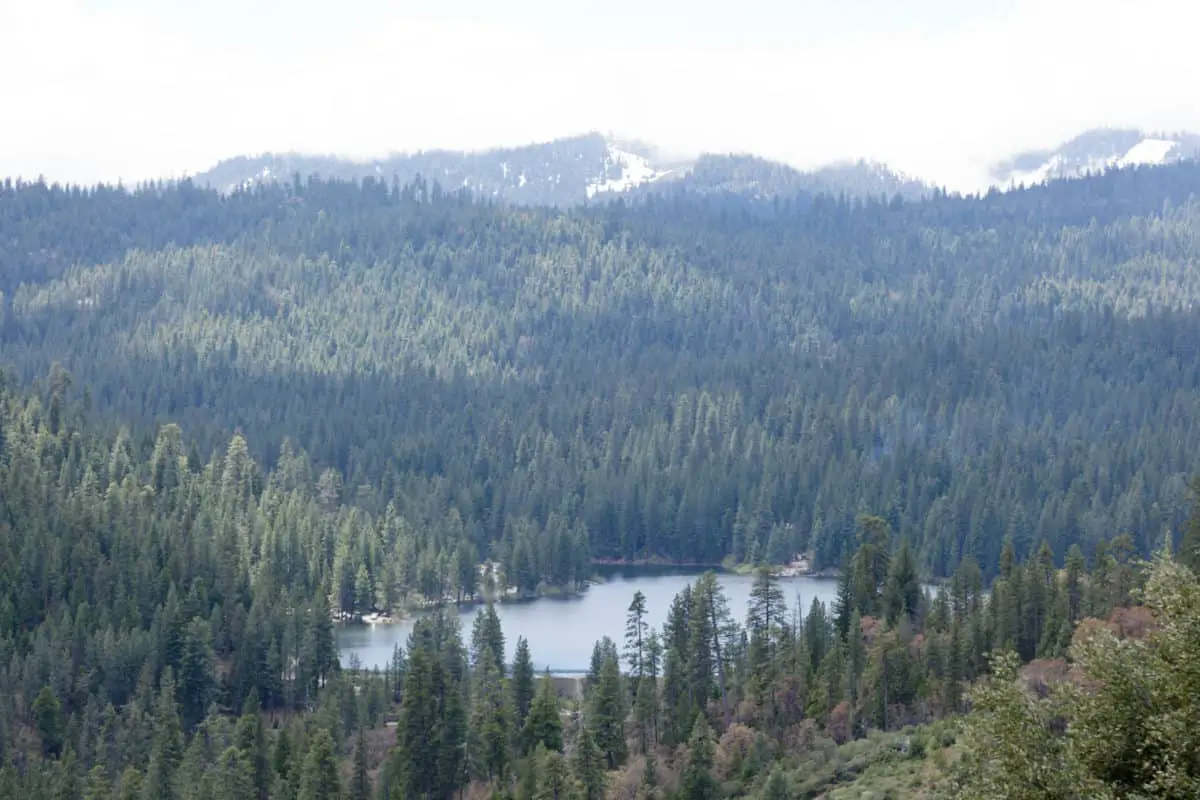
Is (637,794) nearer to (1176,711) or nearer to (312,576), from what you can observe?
(1176,711)

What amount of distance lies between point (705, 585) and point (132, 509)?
255 ft

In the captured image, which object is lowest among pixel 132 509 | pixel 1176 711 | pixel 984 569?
A: pixel 984 569

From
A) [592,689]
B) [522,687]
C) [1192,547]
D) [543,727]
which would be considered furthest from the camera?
[522,687]

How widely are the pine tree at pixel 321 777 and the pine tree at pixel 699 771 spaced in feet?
73.4

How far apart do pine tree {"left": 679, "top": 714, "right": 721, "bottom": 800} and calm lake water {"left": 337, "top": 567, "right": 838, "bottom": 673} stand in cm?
5278

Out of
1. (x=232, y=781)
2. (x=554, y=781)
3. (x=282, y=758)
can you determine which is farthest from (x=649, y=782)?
(x=282, y=758)

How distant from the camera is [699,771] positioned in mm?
88000

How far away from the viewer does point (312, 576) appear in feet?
575

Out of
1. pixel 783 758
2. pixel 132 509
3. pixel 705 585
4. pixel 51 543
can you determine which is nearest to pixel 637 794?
pixel 783 758

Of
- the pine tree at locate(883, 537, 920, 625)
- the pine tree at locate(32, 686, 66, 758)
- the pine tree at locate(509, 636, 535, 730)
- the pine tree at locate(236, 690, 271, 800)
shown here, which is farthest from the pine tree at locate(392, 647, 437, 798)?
the pine tree at locate(32, 686, 66, 758)

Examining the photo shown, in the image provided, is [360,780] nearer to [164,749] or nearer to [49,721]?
[164,749]

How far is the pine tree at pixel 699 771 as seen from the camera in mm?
87812

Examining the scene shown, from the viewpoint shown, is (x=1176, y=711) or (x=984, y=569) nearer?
(x=1176, y=711)

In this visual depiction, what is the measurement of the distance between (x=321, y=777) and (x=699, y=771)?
80.6 ft
